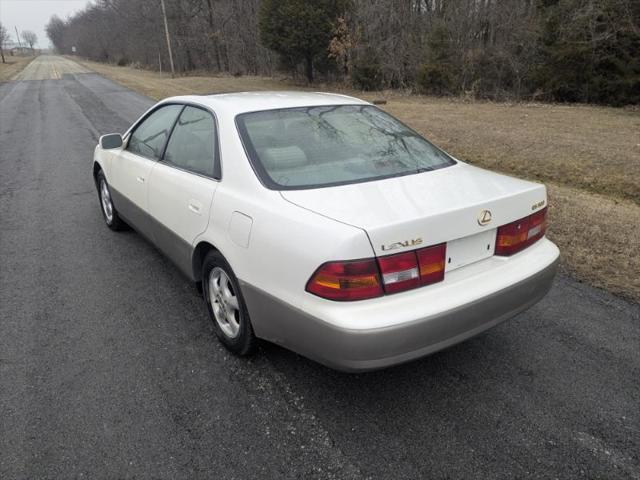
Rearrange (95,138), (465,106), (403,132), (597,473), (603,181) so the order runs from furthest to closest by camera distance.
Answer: (465,106) → (95,138) → (603,181) → (403,132) → (597,473)

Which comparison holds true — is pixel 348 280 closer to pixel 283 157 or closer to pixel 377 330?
pixel 377 330

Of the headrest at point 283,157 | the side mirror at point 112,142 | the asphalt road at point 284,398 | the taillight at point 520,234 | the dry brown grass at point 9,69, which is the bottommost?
the asphalt road at point 284,398

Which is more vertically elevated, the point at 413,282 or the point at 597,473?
the point at 413,282

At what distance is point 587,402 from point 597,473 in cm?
50

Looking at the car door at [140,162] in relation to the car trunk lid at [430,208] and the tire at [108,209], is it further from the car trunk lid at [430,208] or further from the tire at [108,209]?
the car trunk lid at [430,208]

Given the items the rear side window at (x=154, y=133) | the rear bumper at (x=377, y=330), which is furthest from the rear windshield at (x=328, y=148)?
the rear side window at (x=154, y=133)

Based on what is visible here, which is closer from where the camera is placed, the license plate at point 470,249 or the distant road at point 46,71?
the license plate at point 470,249

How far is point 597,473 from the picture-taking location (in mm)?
2117

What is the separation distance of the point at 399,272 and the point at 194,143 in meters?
1.86

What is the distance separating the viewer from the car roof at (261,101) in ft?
10.4

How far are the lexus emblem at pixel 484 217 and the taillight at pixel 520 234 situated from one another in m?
0.14

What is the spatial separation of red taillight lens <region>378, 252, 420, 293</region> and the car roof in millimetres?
1522

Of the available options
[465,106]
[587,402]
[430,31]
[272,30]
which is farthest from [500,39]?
[587,402]

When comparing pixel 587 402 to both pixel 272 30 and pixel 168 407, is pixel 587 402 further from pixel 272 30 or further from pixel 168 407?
pixel 272 30
